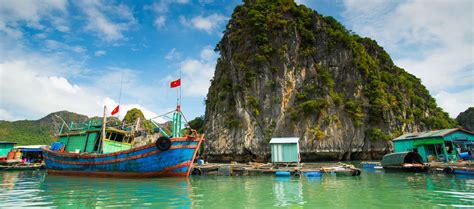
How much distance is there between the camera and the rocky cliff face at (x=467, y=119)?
6956 cm

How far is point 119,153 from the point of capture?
20000mm

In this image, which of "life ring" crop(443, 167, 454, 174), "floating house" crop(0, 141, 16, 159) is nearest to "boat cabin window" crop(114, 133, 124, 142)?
"life ring" crop(443, 167, 454, 174)

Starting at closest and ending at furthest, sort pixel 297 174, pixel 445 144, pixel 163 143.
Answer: pixel 163 143 < pixel 297 174 < pixel 445 144

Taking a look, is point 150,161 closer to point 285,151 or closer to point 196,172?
point 196,172

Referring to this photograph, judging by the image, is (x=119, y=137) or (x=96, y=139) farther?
(x=119, y=137)

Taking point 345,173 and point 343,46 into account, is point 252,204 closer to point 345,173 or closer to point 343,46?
point 345,173

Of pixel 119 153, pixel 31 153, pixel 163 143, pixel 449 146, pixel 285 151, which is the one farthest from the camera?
pixel 31 153

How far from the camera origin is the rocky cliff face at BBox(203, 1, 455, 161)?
4316 cm

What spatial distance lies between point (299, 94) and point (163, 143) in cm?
3130

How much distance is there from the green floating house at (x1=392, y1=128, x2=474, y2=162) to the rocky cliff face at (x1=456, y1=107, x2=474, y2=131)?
2302 inches

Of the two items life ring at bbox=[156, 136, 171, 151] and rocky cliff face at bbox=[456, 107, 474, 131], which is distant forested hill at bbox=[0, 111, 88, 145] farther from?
rocky cliff face at bbox=[456, 107, 474, 131]

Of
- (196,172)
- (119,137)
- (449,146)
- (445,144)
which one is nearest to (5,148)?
(119,137)

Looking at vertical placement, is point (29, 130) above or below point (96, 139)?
above

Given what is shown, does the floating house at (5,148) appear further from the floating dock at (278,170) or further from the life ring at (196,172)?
the floating dock at (278,170)
